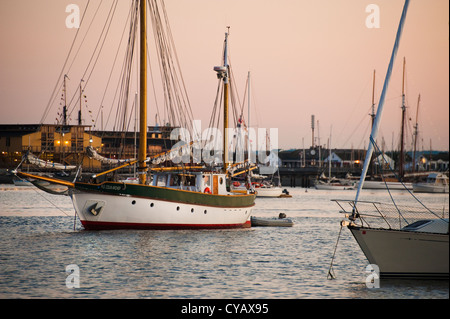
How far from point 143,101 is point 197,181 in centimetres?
685

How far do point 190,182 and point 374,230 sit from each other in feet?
67.1

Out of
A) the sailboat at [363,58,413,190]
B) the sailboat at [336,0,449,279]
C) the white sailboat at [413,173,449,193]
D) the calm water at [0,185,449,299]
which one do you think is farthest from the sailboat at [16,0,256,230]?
the white sailboat at [413,173,449,193]

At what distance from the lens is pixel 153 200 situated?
122ft

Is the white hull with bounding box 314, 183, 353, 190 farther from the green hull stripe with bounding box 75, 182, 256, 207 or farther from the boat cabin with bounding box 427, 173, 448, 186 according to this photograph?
the green hull stripe with bounding box 75, 182, 256, 207

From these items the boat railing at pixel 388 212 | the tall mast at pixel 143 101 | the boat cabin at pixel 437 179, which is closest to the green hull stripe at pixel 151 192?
the tall mast at pixel 143 101

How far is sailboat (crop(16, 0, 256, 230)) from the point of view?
121ft

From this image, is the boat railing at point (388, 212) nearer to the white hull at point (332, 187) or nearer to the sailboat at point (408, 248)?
the sailboat at point (408, 248)

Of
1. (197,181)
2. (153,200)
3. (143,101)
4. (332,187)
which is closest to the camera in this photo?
(153,200)

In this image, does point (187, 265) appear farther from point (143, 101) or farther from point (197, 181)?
point (143, 101)

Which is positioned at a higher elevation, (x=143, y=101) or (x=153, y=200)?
(x=143, y=101)

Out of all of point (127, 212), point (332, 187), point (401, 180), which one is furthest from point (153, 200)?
point (332, 187)

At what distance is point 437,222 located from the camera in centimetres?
2211
